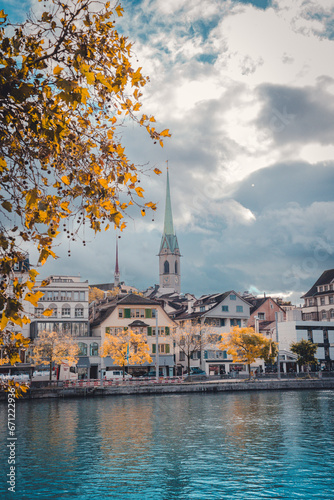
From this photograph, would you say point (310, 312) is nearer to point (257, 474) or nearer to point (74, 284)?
point (74, 284)

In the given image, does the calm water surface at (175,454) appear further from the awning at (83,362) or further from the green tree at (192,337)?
the green tree at (192,337)

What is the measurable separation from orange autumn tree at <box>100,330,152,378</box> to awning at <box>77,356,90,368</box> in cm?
375

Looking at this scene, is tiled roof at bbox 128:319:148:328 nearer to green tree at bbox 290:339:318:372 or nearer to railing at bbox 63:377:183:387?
railing at bbox 63:377:183:387

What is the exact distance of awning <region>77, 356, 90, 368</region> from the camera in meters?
77.3

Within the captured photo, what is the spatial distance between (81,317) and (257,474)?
63.1 meters

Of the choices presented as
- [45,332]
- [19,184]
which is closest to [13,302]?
[19,184]

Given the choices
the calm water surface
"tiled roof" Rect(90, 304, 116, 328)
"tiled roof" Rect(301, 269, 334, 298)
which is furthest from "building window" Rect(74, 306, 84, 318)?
"tiled roof" Rect(301, 269, 334, 298)

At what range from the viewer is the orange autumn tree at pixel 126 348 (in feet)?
239

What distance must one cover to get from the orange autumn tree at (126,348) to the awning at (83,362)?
3.75 meters

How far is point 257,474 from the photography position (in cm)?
2098

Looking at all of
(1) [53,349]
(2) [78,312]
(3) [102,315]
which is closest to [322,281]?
(3) [102,315]

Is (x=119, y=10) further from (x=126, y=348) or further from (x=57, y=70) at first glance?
(x=126, y=348)

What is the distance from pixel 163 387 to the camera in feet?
208

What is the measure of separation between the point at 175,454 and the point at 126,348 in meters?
49.4
